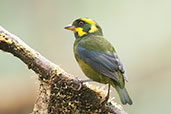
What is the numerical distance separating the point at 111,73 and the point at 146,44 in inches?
199

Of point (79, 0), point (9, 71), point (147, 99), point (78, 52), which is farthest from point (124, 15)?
point (78, 52)

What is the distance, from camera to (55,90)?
138 inches

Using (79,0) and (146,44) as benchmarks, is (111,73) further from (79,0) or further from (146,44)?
(79,0)

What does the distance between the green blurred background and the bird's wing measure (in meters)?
3.73

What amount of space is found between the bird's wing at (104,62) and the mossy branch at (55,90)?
1.03 feet

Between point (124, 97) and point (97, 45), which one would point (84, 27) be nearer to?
point (97, 45)

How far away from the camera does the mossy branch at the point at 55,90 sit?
340 centimetres

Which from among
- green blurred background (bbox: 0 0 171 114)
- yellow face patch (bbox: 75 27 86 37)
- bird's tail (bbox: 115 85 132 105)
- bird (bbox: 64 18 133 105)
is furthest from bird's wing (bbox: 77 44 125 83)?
green blurred background (bbox: 0 0 171 114)

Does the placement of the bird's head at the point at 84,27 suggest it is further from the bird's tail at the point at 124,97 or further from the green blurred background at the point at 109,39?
the green blurred background at the point at 109,39

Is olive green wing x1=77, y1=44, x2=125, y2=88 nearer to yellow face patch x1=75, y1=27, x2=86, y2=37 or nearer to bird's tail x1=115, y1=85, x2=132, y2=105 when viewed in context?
bird's tail x1=115, y1=85, x2=132, y2=105

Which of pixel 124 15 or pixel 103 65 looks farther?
pixel 124 15

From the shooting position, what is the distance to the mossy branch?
3.40 meters

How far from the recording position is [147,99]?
7941 millimetres

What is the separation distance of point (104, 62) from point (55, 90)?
75cm
